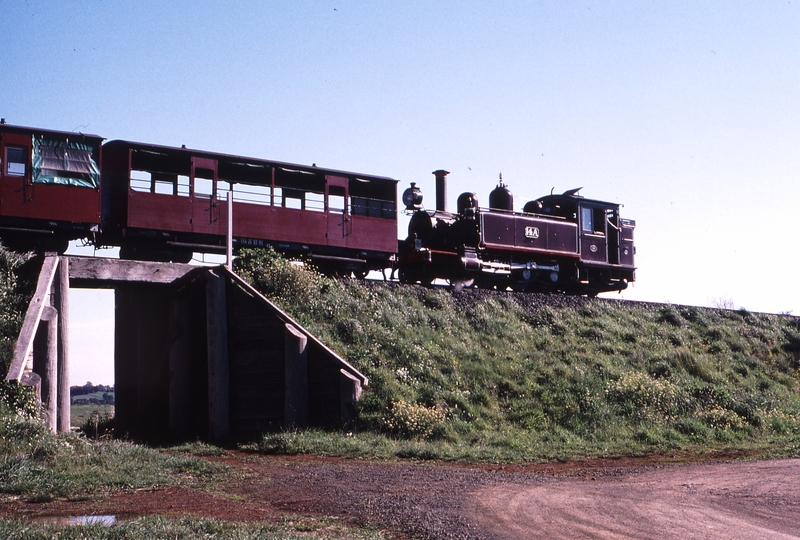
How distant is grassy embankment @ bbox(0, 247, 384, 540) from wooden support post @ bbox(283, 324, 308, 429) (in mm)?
1908

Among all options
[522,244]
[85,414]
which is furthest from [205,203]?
[85,414]

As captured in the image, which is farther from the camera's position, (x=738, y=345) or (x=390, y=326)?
(x=738, y=345)

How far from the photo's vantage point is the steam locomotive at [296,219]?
62.5ft

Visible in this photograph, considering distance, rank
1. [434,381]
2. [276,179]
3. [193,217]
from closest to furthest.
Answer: [434,381], [193,217], [276,179]

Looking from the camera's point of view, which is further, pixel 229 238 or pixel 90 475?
pixel 229 238

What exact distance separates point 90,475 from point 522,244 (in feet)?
61.3

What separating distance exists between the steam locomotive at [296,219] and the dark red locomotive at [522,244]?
42mm

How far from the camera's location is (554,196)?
29156 millimetres

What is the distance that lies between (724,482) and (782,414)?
7.93 metres

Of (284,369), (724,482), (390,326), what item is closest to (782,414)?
(724,482)

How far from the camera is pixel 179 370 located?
17438 mm

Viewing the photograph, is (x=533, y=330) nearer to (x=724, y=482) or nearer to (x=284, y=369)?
(x=284, y=369)

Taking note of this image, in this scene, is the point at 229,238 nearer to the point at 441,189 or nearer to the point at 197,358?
the point at 197,358

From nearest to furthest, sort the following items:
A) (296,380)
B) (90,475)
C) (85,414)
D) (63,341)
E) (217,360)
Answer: (90,475) → (63,341) → (296,380) → (217,360) → (85,414)
